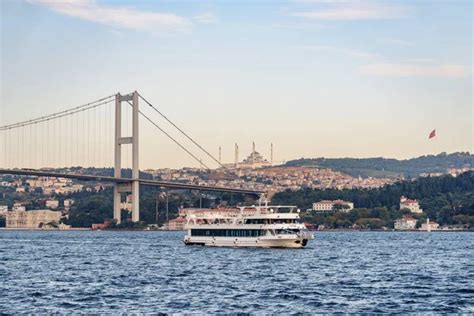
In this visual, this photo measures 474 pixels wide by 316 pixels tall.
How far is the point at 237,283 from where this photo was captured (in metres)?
40.6

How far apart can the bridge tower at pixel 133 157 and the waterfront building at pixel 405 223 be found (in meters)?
38.4

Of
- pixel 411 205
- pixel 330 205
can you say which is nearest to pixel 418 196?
pixel 411 205

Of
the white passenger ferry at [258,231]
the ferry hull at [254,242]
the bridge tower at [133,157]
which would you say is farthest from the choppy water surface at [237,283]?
the bridge tower at [133,157]

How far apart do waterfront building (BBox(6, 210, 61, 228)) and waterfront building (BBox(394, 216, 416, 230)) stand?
56.1m

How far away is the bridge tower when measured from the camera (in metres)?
111

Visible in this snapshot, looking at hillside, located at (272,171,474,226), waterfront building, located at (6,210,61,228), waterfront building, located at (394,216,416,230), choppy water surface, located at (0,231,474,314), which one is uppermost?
hillside, located at (272,171,474,226)

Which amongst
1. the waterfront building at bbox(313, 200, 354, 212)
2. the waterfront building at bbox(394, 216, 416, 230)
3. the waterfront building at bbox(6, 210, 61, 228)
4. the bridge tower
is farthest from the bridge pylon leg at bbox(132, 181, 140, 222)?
the waterfront building at bbox(6, 210, 61, 228)

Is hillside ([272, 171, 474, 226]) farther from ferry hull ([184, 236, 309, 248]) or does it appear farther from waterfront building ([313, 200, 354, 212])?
ferry hull ([184, 236, 309, 248])

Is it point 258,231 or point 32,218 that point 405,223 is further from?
point 258,231

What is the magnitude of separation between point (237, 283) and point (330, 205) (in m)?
120

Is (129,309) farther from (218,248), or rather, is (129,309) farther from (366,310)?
(218,248)

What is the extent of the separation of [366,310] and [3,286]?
1308 cm

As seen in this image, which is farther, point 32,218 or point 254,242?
point 32,218

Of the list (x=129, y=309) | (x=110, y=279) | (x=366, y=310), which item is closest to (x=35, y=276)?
(x=110, y=279)
